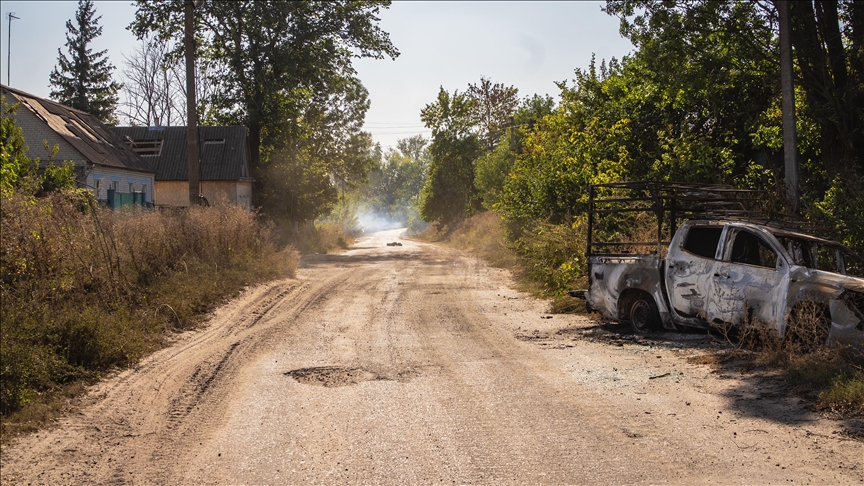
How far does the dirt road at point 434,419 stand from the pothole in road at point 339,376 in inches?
1.1

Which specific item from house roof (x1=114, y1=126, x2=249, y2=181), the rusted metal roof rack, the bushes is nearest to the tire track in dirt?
the bushes

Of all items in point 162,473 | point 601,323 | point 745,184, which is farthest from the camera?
point 745,184

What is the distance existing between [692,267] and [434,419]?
18.7 ft

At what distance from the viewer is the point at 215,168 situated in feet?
137

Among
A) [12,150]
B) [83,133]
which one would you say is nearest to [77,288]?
Answer: [12,150]

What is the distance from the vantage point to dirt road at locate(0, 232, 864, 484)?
18.1ft

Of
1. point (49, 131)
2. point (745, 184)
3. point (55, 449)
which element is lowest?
point (55, 449)

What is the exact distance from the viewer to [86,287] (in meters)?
11.0

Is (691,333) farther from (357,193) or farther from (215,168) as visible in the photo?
(357,193)

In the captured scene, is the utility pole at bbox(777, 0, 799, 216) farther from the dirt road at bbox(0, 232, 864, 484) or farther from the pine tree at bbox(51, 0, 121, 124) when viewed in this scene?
the pine tree at bbox(51, 0, 121, 124)

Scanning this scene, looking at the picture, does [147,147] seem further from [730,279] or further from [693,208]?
[730,279]

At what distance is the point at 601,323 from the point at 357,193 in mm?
121212

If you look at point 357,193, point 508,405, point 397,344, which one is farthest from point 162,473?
point 357,193

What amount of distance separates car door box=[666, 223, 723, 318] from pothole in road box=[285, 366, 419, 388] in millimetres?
4501
